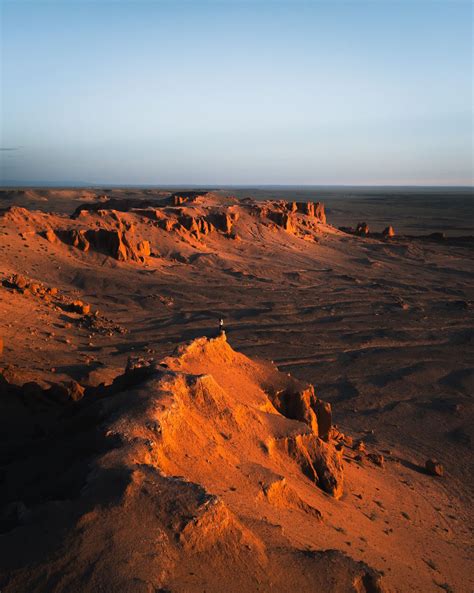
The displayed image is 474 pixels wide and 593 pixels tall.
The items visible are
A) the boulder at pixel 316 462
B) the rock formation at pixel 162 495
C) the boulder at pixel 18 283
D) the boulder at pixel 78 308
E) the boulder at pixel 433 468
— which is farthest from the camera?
the boulder at pixel 78 308

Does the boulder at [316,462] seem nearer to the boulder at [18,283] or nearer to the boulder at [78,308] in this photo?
the boulder at [78,308]

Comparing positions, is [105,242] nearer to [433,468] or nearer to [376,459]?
[376,459]

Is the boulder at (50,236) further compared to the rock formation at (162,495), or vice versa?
the boulder at (50,236)

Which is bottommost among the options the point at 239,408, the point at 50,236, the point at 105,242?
the point at 239,408

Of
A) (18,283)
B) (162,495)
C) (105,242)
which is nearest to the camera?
(162,495)

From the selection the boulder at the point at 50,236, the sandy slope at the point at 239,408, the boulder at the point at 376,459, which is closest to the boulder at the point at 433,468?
the sandy slope at the point at 239,408

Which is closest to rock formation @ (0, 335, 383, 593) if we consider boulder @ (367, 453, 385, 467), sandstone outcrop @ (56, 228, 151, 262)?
boulder @ (367, 453, 385, 467)

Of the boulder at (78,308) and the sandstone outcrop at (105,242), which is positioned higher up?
the sandstone outcrop at (105,242)

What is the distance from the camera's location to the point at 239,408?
6.46 metres

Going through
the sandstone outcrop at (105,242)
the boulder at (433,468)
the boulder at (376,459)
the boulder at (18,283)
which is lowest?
the boulder at (433,468)

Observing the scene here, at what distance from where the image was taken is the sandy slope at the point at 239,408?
153 inches

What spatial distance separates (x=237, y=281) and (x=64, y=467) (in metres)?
20.1

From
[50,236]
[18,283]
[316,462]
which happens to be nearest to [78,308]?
[18,283]

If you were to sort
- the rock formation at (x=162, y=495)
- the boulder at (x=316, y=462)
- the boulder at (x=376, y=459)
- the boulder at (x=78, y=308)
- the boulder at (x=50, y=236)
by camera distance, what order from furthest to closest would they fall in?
the boulder at (x=50, y=236)
the boulder at (x=78, y=308)
the boulder at (x=376, y=459)
the boulder at (x=316, y=462)
the rock formation at (x=162, y=495)
